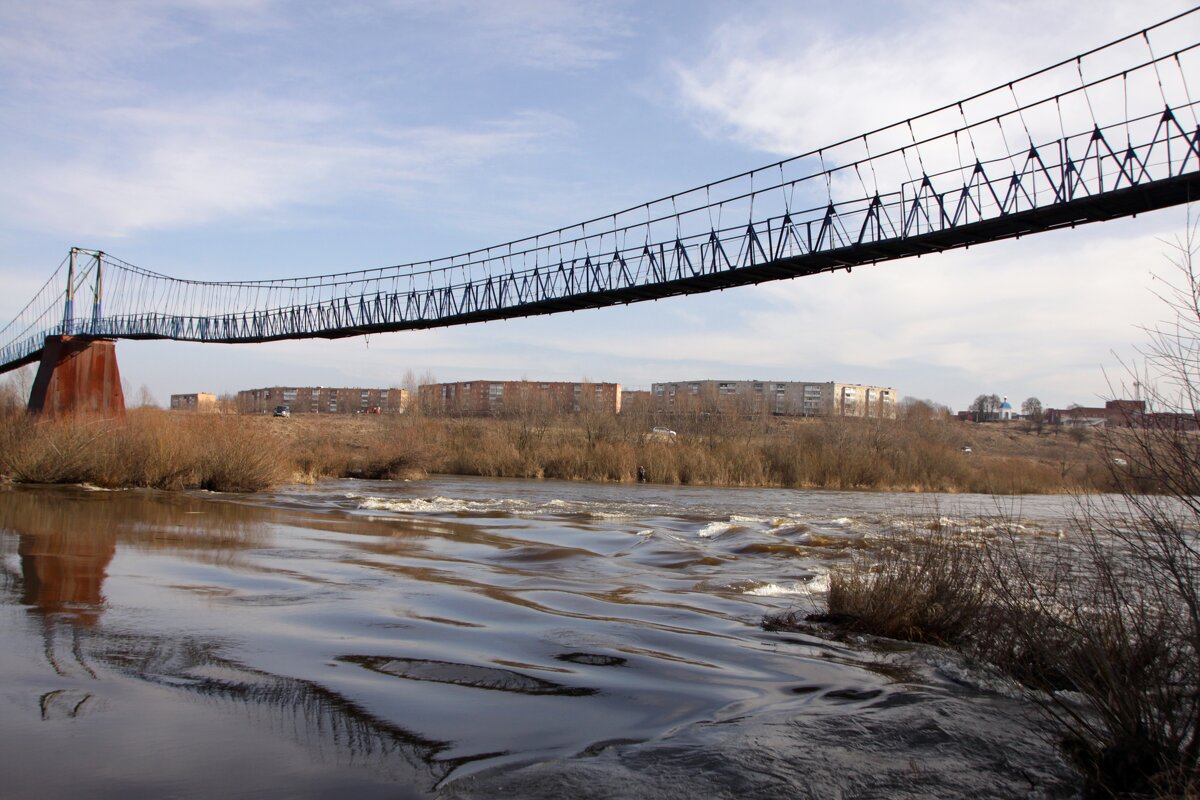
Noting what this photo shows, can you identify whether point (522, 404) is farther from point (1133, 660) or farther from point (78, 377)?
point (1133, 660)

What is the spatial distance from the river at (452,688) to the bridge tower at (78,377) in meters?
29.3

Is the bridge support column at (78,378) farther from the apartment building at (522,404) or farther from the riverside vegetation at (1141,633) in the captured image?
the riverside vegetation at (1141,633)

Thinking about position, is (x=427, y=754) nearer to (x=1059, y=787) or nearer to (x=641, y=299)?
(x=1059, y=787)

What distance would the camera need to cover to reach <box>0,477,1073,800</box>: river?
5.95 m

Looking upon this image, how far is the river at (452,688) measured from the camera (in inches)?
234

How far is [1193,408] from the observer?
5.97 meters

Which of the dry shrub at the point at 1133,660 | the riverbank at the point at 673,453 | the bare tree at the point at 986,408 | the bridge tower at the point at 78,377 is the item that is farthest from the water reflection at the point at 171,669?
the bare tree at the point at 986,408

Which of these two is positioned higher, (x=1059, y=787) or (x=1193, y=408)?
(x=1193, y=408)

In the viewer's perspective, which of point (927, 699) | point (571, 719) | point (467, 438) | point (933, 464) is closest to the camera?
point (571, 719)

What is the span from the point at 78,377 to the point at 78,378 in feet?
0.16

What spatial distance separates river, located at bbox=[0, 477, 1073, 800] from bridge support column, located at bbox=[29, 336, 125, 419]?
29.5 m

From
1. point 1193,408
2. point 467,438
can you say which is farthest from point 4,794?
point 467,438

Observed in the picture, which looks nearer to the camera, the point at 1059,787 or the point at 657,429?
the point at 1059,787

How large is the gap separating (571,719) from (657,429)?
51447mm
